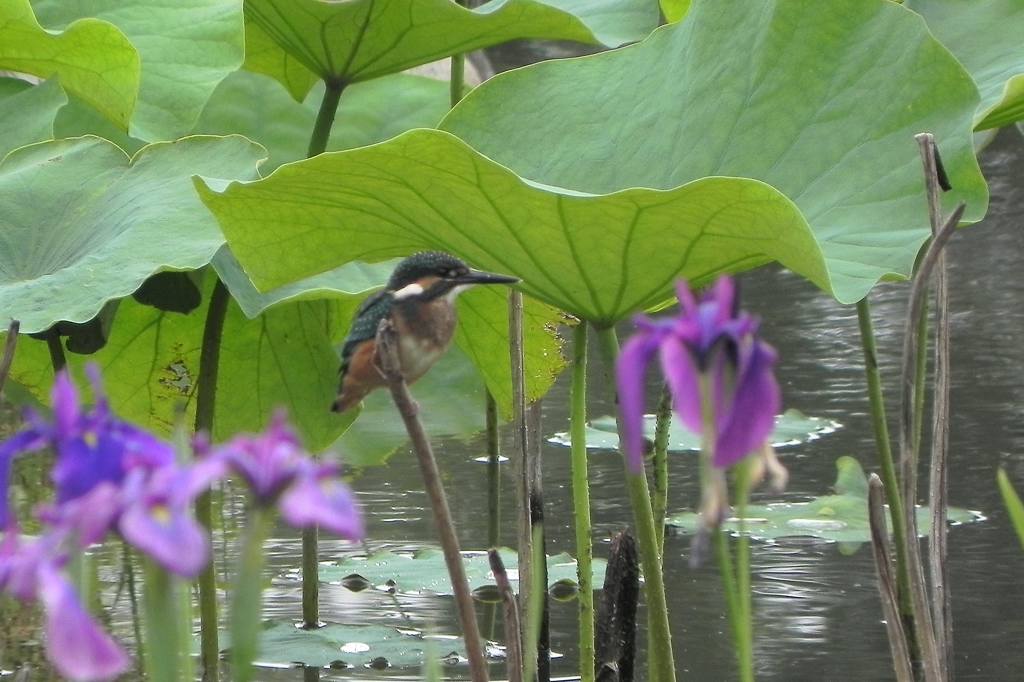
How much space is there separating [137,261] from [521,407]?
0.43 m

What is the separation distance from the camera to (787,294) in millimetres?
4137

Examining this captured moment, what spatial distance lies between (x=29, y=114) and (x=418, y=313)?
91 centimetres

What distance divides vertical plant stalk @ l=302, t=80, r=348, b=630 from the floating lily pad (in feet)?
2.99

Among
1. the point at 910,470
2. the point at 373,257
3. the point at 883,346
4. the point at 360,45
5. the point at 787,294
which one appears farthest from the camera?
the point at 787,294

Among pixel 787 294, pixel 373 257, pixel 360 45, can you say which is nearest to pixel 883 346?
pixel 787 294

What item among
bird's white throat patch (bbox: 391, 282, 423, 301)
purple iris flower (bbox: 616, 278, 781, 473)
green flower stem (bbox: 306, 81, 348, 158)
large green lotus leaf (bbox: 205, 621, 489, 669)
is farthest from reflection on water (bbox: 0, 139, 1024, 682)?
purple iris flower (bbox: 616, 278, 781, 473)

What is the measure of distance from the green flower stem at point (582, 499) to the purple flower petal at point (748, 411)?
42.5 inches

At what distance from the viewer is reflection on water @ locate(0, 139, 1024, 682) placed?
2053 mm

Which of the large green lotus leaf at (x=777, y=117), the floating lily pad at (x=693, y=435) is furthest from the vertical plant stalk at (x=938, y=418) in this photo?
the floating lily pad at (x=693, y=435)

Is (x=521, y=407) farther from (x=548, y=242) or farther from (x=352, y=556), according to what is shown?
(x=352, y=556)

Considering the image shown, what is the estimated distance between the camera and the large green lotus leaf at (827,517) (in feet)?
8.23

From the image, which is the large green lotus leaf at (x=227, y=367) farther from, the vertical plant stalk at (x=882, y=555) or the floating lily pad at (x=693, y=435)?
the vertical plant stalk at (x=882, y=555)

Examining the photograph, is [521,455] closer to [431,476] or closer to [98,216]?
[98,216]

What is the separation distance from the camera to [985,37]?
186cm
